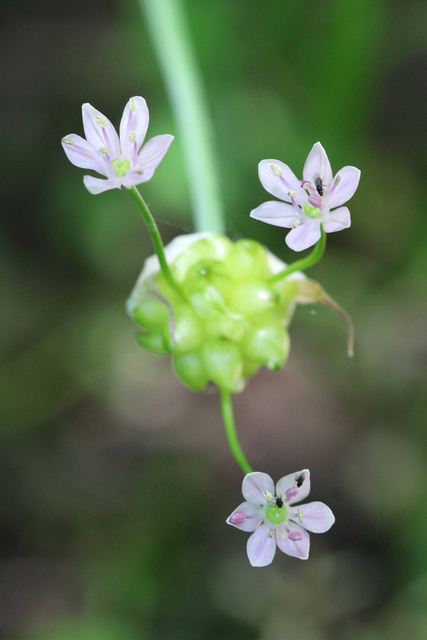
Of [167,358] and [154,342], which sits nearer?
[154,342]

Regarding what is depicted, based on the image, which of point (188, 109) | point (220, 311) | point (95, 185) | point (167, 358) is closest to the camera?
point (95, 185)

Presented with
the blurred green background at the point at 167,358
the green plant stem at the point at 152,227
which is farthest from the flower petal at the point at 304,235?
the blurred green background at the point at 167,358

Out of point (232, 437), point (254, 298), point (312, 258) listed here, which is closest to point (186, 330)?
point (254, 298)

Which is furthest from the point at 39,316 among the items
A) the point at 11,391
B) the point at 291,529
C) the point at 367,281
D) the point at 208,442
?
the point at 291,529

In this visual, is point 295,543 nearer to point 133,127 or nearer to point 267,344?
point 267,344

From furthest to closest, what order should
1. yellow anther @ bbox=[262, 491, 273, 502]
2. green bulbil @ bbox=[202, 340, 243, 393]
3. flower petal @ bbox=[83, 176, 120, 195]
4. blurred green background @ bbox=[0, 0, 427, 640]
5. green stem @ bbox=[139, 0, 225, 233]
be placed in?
blurred green background @ bbox=[0, 0, 427, 640] → green stem @ bbox=[139, 0, 225, 233] → green bulbil @ bbox=[202, 340, 243, 393] → yellow anther @ bbox=[262, 491, 273, 502] → flower petal @ bbox=[83, 176, 120, 195]

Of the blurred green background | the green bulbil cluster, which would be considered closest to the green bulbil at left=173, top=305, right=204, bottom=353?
the green bulbil cluster

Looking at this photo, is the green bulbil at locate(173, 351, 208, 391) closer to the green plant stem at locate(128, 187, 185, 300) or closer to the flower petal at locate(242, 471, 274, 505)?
the green plant stem at locate(128, 187, 185, 300)
